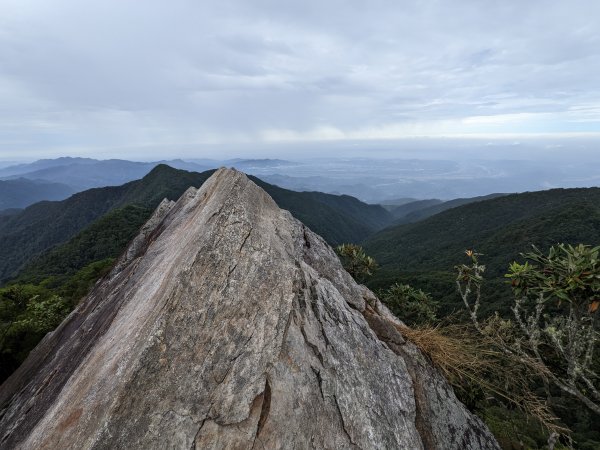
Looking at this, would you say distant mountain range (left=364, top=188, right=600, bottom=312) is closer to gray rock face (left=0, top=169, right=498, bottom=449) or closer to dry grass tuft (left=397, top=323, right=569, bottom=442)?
dry grass tuft (left=397, top=323, right=569, bottom=442)

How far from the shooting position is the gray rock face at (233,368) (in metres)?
5.82

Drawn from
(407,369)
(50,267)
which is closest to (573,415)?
(407,369)

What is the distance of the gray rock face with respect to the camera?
229 inches

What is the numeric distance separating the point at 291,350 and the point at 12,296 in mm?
35089

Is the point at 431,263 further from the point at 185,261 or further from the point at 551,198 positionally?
the point at 185,261

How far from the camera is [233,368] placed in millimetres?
6379

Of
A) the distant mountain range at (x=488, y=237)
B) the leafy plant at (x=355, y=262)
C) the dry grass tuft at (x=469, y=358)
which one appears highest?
the dry grass tuft at (x=469, y=358)

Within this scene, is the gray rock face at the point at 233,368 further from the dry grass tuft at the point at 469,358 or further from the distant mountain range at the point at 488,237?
the distant mountain range at the point at 488,237

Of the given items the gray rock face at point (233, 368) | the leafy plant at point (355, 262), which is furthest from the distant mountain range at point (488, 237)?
the gray rock face at point (233, 368)

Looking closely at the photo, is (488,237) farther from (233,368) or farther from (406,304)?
(233,368)

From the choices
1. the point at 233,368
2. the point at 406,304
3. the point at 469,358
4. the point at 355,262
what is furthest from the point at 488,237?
the point at 233,368

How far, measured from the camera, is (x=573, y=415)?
35.1 m

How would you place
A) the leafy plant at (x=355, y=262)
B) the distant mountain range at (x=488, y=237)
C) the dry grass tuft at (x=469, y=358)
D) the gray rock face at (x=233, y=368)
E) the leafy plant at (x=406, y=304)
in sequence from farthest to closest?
the distant mountain range at (x=488, y=237), the leafy plant at (x=355, y=262), the leafy plant at (x=406, y=304), the dry grass tuft at (x=469, y=358), the gray rock face at (x=233, y=368)

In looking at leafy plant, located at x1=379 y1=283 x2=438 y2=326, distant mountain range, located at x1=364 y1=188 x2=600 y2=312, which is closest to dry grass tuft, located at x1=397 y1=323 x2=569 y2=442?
leafy plant, located at x1=379 y1=283 x2=438 y2=326
